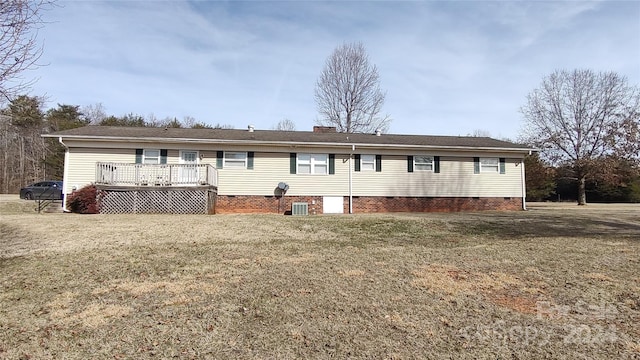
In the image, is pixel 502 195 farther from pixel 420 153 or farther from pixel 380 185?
pixel 380 185

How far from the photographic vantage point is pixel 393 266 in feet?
19.6

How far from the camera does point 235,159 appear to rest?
1650cm

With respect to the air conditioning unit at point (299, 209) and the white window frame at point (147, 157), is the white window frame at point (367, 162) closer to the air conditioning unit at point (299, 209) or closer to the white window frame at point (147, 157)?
the air conditioning unit at point (299, 209)

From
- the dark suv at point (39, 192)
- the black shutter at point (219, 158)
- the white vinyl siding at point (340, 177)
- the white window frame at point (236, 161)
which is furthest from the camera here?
the dark suv at point (39, 192)

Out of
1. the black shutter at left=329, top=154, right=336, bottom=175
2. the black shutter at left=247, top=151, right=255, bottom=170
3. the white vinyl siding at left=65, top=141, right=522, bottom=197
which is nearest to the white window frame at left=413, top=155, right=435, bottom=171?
the white vinyl siding at left=65, top=141, right=522, bottom=197

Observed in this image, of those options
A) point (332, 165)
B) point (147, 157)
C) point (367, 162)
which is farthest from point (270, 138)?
point (147, 157)

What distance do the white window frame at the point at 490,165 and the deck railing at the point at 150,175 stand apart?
494 inches

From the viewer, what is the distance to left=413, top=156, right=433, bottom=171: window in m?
17.7

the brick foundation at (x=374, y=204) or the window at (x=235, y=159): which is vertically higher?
the window at (x=235, y=159)

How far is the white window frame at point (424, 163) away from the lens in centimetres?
1769

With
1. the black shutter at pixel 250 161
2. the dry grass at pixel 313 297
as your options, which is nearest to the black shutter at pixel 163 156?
the black shutter at pixel 250 161

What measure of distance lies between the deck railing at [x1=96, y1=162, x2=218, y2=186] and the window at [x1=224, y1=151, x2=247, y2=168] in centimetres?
144

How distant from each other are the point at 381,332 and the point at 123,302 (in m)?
2.85

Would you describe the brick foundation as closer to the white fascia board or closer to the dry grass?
the white fascia board
